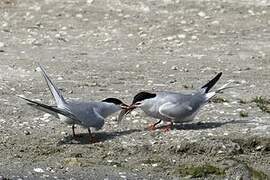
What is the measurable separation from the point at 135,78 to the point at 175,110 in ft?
9.41

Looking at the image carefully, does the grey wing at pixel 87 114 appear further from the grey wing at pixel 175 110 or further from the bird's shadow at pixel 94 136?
the grey wing at pixel 175 110

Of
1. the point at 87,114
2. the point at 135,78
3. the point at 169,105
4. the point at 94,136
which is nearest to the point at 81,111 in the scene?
the point at 87,114

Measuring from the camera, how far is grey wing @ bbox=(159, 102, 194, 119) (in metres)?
7.05

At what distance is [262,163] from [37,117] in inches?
89.2

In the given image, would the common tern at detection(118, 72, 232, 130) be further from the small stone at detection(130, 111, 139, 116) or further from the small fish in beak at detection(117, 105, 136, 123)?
the small stone at detection(130, 111, 139, 116)

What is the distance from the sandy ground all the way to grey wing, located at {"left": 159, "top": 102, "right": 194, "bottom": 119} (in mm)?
188

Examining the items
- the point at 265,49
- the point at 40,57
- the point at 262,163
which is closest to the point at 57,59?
the point at 40,57

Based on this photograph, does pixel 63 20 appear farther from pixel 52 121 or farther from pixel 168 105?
pixel 168 105

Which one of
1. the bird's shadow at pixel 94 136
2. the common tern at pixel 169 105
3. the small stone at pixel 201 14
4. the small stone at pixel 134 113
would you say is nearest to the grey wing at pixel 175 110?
the common tern at pixel 169 105

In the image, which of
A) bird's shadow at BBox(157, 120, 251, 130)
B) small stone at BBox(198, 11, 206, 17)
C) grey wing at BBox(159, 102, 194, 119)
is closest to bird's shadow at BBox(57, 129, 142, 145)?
bird's shadow at BBox(157, 120, 251, 130)

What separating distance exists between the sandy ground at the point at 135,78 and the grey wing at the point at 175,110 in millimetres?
188

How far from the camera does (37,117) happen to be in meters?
7.94

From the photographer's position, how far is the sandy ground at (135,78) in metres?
6.82

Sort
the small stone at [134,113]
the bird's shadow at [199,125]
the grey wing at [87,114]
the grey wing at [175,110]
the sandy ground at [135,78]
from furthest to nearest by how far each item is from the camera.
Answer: the small stone at [134,113], the bird's shadow at [199,125], the grey wing at [175,110], the grey wing at [87,114], the sandy ground at [135,78]
